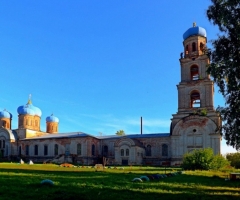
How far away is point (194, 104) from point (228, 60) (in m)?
33.6

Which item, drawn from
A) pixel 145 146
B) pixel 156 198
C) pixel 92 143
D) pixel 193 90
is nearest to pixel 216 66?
pixel 156 198

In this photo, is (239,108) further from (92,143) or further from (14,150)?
(14,150)

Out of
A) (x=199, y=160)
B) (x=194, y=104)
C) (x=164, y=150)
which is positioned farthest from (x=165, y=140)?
(x=199, y=160)

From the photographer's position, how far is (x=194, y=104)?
158 ft

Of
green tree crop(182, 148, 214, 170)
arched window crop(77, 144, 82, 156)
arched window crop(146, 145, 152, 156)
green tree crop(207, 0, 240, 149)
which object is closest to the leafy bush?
green tree crop(182, 148, 214, 170)

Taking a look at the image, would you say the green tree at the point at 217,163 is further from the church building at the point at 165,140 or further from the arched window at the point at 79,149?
the arched window at the point at 79,149

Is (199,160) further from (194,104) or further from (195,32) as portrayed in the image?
(195,32)

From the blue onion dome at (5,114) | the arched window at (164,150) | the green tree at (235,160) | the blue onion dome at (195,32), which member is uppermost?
the blue onion dome at (195,32)

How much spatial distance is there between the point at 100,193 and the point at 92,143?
1736 inches

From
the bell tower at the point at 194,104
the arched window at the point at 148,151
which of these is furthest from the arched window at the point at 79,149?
the bell tower at the point at 194,104

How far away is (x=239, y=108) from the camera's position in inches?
621

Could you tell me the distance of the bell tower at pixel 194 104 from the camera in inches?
1777

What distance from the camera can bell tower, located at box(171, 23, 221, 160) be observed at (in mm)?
45125

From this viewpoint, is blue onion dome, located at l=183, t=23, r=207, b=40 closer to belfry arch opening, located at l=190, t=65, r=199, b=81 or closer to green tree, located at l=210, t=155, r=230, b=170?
belfry arch opening, located at l=190, t=65, r=199, b=81
